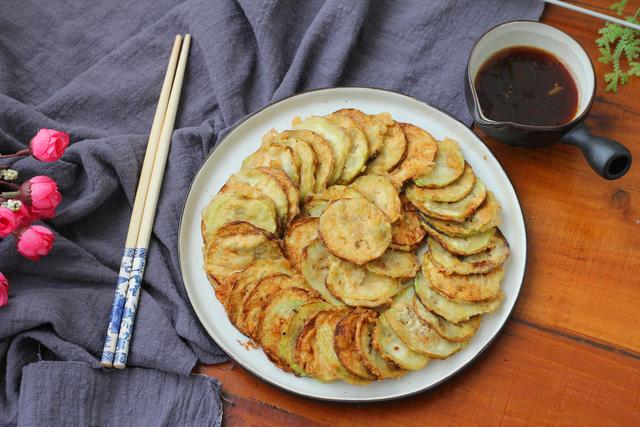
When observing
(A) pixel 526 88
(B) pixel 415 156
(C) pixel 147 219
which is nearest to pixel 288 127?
(B) pixel 415 156

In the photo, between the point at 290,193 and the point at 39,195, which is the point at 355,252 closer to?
the point at 290,193

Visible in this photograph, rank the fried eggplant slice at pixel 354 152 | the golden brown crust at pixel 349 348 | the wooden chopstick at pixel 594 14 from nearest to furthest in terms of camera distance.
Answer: the golden brown crust at pixel 349 348, the fried eggplant slice at pixel 354 152, the wooden chopstick at pixel 594 14

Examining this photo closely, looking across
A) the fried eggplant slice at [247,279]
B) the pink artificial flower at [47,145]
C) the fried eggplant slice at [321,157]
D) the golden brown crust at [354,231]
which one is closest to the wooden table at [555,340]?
the fried eggplant slice at [247,279]

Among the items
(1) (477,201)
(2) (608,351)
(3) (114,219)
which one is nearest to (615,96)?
(1) (477,201)

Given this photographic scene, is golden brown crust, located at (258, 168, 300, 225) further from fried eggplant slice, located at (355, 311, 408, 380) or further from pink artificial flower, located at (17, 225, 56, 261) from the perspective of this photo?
pink artificial flower, located at (17, 225, 56, 261)

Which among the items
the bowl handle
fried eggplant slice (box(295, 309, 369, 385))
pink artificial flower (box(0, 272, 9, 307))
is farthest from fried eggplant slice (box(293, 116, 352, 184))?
pink artificial flower (box(0, 272, 9, 307))

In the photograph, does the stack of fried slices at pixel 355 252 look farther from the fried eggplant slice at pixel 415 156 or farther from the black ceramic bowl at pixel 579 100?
the black ceramic bowl at pixel 579 100

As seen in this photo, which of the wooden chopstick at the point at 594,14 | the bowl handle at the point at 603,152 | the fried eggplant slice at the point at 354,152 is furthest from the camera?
the wooden chopstick at the point at 594,14
